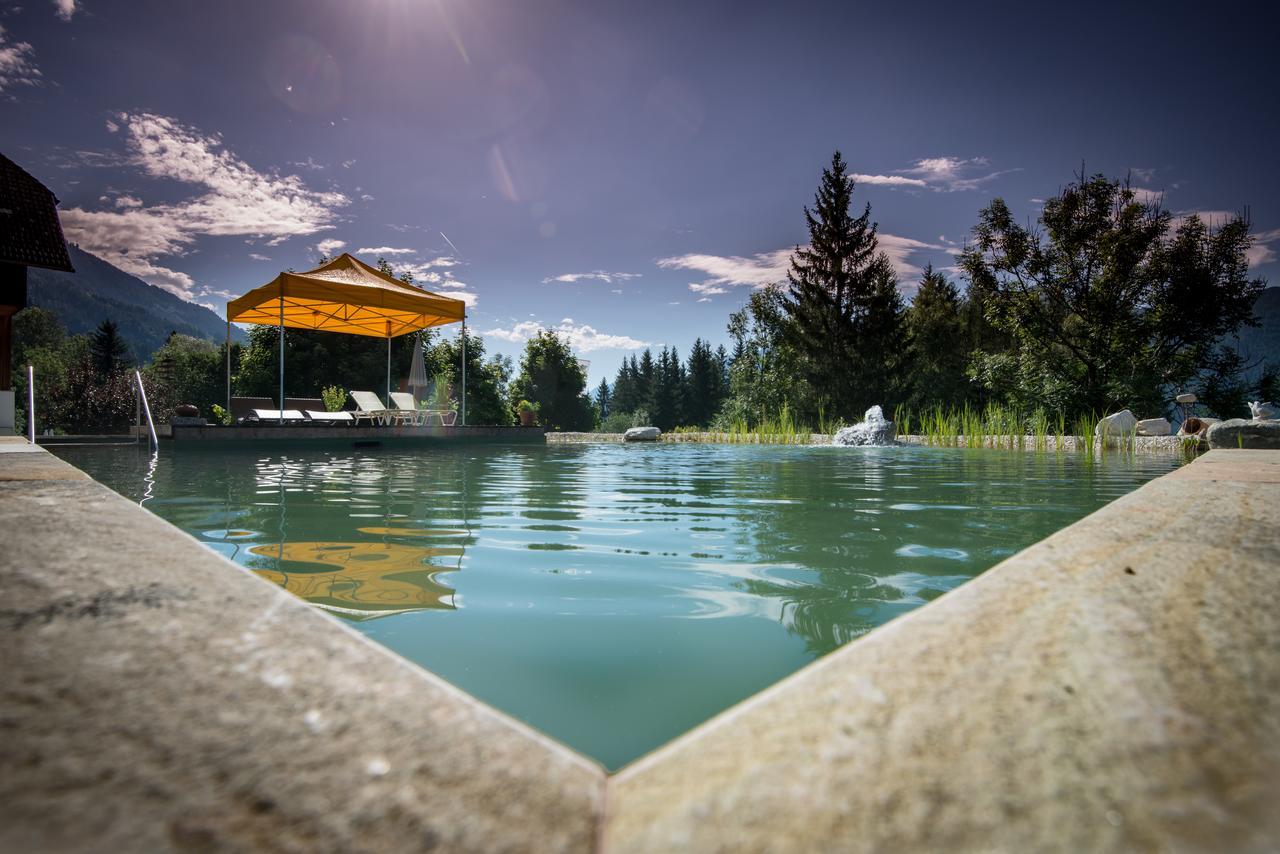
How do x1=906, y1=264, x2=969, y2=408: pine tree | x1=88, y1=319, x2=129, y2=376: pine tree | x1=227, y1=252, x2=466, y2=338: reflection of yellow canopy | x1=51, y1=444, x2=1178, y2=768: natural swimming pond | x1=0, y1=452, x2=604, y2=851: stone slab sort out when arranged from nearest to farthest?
x1=0, y1=452, x2=604, y2=851: stone slab
x1=51, y1=444, x2=1178, y2=768: natural swimming pond
x1=227, y1=252, x2=466, y2=338: reflection of yellow canopy
x1=906, y1=264, x2=969, y2=408: pine tree
x1=88, y1=319, x2=129, y2=376: pine tree

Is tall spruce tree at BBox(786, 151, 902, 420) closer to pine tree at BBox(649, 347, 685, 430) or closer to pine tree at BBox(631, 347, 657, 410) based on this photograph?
pine tree at BBox(649, 347, 685, 430)

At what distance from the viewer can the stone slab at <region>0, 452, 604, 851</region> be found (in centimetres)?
46

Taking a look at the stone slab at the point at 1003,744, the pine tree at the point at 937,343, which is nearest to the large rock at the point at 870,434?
the pine tree at the point at 937,343

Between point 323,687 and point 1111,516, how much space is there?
2023 mm

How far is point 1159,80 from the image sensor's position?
19641mm

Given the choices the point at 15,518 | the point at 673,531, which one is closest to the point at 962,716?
the point at 15,518

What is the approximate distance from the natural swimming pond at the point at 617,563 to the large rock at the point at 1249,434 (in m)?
3.53

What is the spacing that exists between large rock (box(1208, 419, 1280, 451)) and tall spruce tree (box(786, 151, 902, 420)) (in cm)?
1699

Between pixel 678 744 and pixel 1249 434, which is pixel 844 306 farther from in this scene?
pixel 678 744

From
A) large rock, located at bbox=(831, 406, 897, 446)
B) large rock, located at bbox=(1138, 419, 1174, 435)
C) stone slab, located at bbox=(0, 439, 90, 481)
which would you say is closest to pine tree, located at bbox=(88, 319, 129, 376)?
large rock, located at bbox=(831, 406, 897, 446)

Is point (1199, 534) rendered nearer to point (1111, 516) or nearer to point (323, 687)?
point (1111, 516)

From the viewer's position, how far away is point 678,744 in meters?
0.64

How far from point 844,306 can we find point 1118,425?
51.5 feet

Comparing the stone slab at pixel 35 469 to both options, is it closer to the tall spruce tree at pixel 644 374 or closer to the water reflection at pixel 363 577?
the water reflection at pixel 363 577
